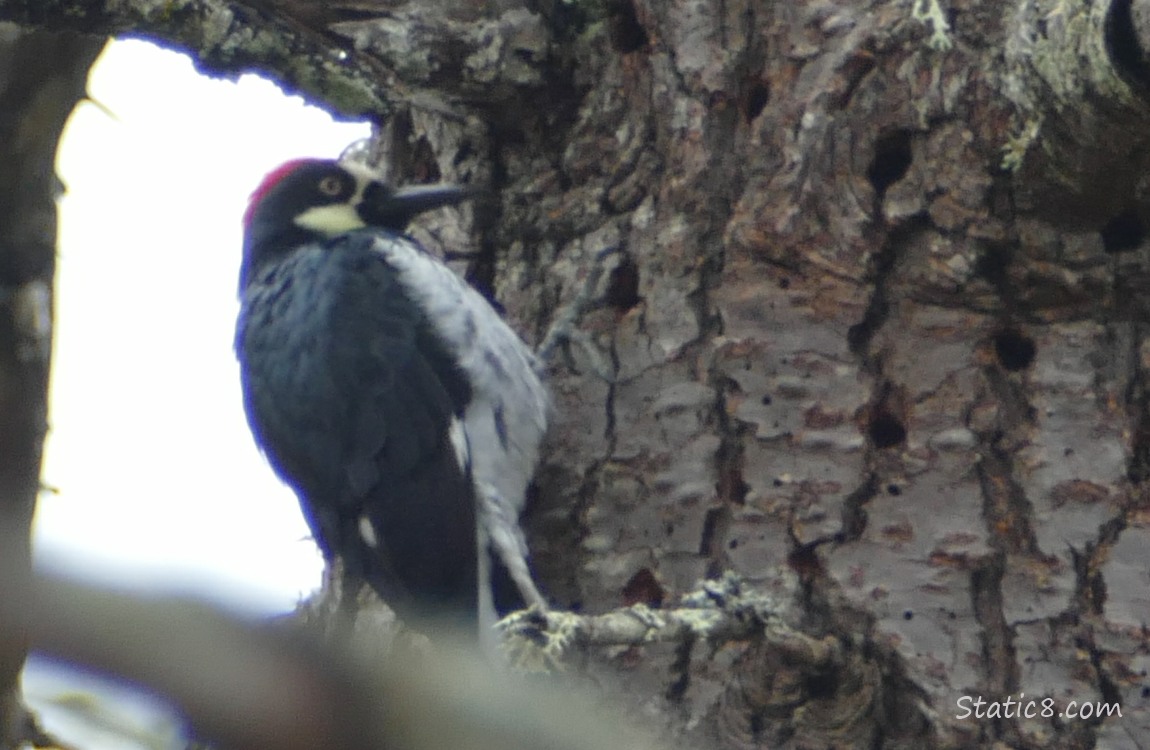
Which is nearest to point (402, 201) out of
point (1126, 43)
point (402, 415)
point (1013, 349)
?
point (402, 415)

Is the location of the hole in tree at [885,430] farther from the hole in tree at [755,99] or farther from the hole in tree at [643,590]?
the hole in tree at [755,99]

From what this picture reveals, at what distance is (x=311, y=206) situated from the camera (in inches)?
138

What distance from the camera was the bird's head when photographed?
3248mm

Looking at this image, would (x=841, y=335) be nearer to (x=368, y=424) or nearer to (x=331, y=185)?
(x=368, y=424)

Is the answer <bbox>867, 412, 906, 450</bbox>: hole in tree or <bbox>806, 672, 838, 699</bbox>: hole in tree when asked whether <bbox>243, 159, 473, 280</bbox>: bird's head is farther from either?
<bbox>806, 672, 838, 699</bbox>: hole in tree

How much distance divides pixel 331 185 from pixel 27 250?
240 centimetres

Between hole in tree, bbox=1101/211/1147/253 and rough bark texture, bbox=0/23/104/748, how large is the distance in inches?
58.5

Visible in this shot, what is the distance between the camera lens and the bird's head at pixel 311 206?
325 centimetres

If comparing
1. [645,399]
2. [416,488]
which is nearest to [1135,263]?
[645,399]

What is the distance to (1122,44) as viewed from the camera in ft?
5.42

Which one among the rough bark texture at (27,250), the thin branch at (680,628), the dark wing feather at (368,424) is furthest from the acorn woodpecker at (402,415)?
the rough bark texture at (27,250)

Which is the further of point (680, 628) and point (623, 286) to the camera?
point (623, 286)

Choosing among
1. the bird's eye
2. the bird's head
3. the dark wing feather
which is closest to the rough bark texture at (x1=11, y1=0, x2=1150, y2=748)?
the dark wing feather

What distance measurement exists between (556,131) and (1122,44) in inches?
47.1
